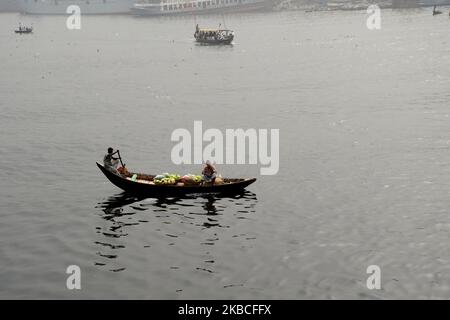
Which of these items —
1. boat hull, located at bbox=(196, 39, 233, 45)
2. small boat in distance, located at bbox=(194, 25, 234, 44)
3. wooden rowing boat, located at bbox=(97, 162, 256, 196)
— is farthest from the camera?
small boat in distance, located at bbox=(194, 25, 234, 44)

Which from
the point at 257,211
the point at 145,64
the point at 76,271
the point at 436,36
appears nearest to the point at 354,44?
the point at 436,36

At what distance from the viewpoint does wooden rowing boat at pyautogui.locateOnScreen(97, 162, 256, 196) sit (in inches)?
1506

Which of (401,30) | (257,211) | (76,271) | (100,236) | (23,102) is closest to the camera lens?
(76,271)

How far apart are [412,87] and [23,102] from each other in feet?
179

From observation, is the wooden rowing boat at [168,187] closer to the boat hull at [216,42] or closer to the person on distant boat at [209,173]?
the person on distant boat at [209,173]

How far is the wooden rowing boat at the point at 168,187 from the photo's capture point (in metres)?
38.2

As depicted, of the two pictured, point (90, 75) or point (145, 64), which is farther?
point (145, 64)

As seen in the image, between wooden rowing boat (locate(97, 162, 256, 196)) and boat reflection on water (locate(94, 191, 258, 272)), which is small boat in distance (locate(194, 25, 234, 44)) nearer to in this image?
wooden rowing boat (locate(97, 162, 256, 196))

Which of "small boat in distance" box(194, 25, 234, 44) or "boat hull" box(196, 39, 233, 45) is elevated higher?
"small boat in distance" box(194, 25, 234, 44)

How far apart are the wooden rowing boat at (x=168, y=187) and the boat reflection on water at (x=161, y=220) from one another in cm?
42

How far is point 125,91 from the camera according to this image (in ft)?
280

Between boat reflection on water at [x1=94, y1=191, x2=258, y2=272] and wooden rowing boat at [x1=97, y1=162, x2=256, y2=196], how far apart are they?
417mm

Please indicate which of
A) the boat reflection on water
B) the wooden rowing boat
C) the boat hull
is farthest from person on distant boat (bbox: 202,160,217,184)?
the boat hull
